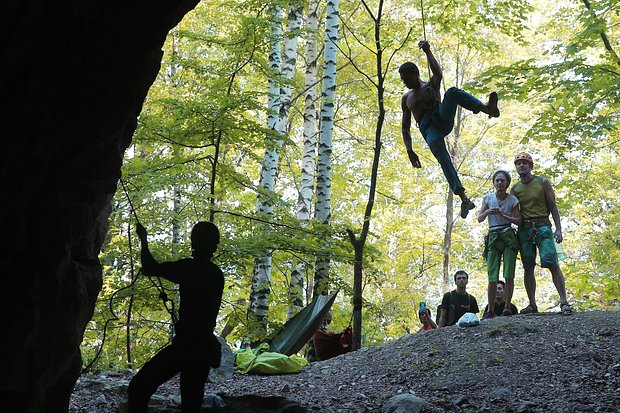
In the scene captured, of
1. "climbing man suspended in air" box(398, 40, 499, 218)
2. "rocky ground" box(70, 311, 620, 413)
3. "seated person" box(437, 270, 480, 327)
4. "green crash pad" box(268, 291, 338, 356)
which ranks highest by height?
"climbing man suspended in air" box(398, 40, 499, 218)

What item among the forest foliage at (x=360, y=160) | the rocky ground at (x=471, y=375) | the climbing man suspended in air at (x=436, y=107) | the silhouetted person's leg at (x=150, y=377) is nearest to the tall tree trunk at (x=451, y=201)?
the forest foliage at (x=360, y=160)

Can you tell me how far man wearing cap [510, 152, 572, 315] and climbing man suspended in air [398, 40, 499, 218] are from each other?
122 cm

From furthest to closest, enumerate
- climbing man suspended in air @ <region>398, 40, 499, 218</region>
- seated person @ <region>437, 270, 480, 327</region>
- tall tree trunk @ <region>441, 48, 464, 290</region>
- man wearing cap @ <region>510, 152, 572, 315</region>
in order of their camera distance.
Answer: tall tree trunk @ <region>441, 48, 464, 290</region> < seated person @ <region>437, 270, 480, 327</region> < man wearing cap @ <region>510, 152, 572, 315</region> < climbing man suspended in air @ <region>398, 40, 499, 218</region>

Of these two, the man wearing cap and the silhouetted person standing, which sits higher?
the man wearing cap

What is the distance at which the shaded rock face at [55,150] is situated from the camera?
108 inches

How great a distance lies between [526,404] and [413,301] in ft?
40.1

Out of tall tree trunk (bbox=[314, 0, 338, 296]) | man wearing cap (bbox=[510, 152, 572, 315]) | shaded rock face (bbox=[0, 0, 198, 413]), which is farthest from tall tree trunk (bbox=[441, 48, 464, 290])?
shaded rock face (bbox=[0, 0, 198, 413])

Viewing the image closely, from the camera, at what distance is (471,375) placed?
517 centimetres

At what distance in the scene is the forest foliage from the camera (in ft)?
23.3

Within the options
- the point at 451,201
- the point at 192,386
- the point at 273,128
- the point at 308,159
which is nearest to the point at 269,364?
the point at 192,386

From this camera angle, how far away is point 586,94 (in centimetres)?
819

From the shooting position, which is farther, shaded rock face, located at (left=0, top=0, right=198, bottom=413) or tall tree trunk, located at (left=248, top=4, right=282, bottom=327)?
tall tree trunk, located at (left=248, top=4, right=282, bottom=327)

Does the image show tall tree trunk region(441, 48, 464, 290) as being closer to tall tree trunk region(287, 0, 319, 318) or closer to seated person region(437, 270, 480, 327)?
tall tree trunk region(287, 0, 319, 318)

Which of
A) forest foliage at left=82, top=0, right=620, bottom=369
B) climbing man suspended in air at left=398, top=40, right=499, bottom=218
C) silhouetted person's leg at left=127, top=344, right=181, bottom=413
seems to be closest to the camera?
silhouetted person's leg at left=127, top=344, right=181, bottom=413
